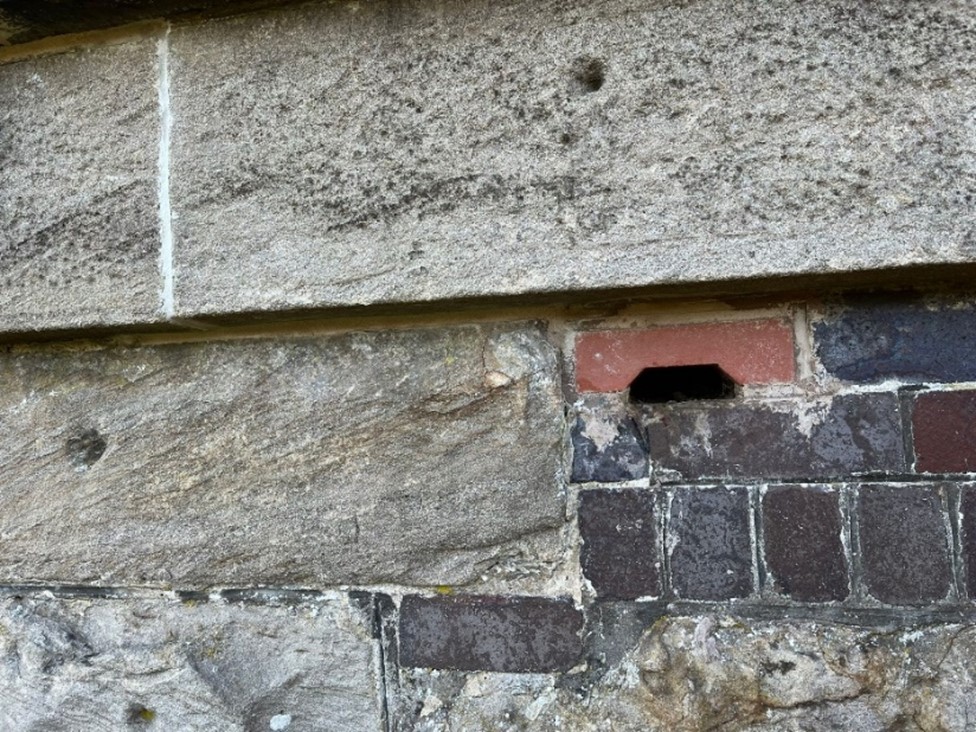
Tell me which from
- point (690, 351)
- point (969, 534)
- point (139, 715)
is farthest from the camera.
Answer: point (139, 715)

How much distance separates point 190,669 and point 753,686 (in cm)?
78

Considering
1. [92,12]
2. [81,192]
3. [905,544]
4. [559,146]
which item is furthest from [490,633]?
[92,12]

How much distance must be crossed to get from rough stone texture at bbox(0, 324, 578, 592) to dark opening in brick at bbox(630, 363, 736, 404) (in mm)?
155

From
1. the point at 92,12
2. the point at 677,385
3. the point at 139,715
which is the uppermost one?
the point at 92,12

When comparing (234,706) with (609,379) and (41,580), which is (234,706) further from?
(609,379)

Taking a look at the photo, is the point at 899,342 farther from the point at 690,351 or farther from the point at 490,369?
the point at 490,369

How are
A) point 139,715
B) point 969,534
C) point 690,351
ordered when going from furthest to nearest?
1. point 139,715
2. point 690,351
3. point 969,534

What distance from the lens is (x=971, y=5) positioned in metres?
1.02

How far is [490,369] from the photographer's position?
1.20 meters

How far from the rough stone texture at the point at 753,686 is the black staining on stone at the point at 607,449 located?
0.21m

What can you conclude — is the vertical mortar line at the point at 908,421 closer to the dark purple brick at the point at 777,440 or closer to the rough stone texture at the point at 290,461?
the dark purple brick at the point at 777,440

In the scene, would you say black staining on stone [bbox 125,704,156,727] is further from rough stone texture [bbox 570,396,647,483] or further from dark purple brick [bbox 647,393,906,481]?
dark purple brick [bbox 647,393,906,481]

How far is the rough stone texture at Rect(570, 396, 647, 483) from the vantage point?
118cm


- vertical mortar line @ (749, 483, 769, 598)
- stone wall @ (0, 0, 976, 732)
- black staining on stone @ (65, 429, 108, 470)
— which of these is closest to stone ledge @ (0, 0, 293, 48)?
stone wall @ (0, 0, 976, 732)
